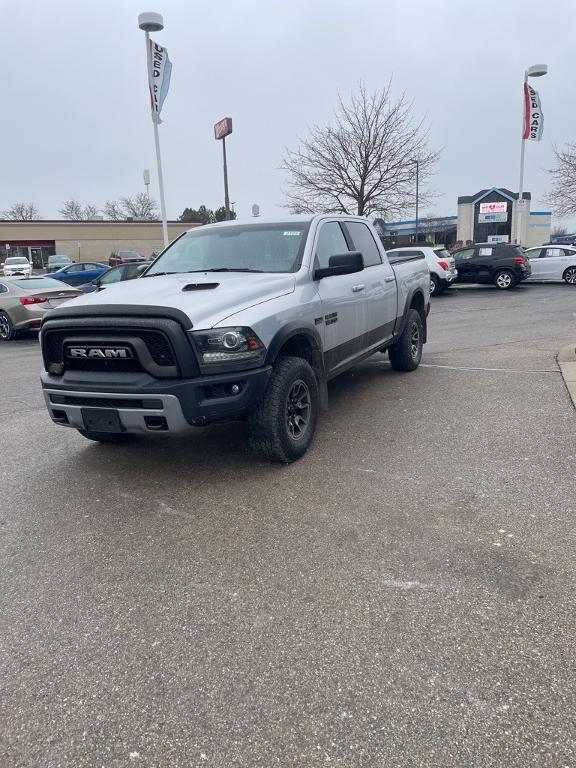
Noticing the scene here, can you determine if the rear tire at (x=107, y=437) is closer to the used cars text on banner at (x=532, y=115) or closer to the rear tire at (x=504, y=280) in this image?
the rear tire at (x=504, y=280)

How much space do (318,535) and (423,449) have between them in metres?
1.67

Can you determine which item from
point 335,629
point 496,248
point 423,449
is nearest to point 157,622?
point 335,629

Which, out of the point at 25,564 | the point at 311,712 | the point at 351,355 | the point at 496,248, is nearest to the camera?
the point at 311,712

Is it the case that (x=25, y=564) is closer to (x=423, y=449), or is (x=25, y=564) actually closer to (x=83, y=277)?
(x=423, y=449)

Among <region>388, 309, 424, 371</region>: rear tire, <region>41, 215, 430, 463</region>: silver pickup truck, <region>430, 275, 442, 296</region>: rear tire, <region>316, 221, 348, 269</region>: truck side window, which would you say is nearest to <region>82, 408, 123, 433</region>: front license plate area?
<region>41, 215, 430, 463</region>: silver pickup truck

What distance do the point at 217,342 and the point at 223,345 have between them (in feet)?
0.14

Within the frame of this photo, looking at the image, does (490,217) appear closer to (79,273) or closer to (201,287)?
(79,273)

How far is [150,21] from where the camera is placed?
16594 millimetres

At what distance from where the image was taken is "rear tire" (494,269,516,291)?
2033 cm

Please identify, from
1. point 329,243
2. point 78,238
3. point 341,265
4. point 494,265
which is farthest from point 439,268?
point 78,238

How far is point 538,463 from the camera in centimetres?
433

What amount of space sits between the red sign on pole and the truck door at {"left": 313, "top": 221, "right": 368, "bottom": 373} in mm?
20211

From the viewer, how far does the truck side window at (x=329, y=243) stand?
5.23m

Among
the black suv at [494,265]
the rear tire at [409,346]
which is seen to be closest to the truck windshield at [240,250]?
the rear tire at [409,346]
